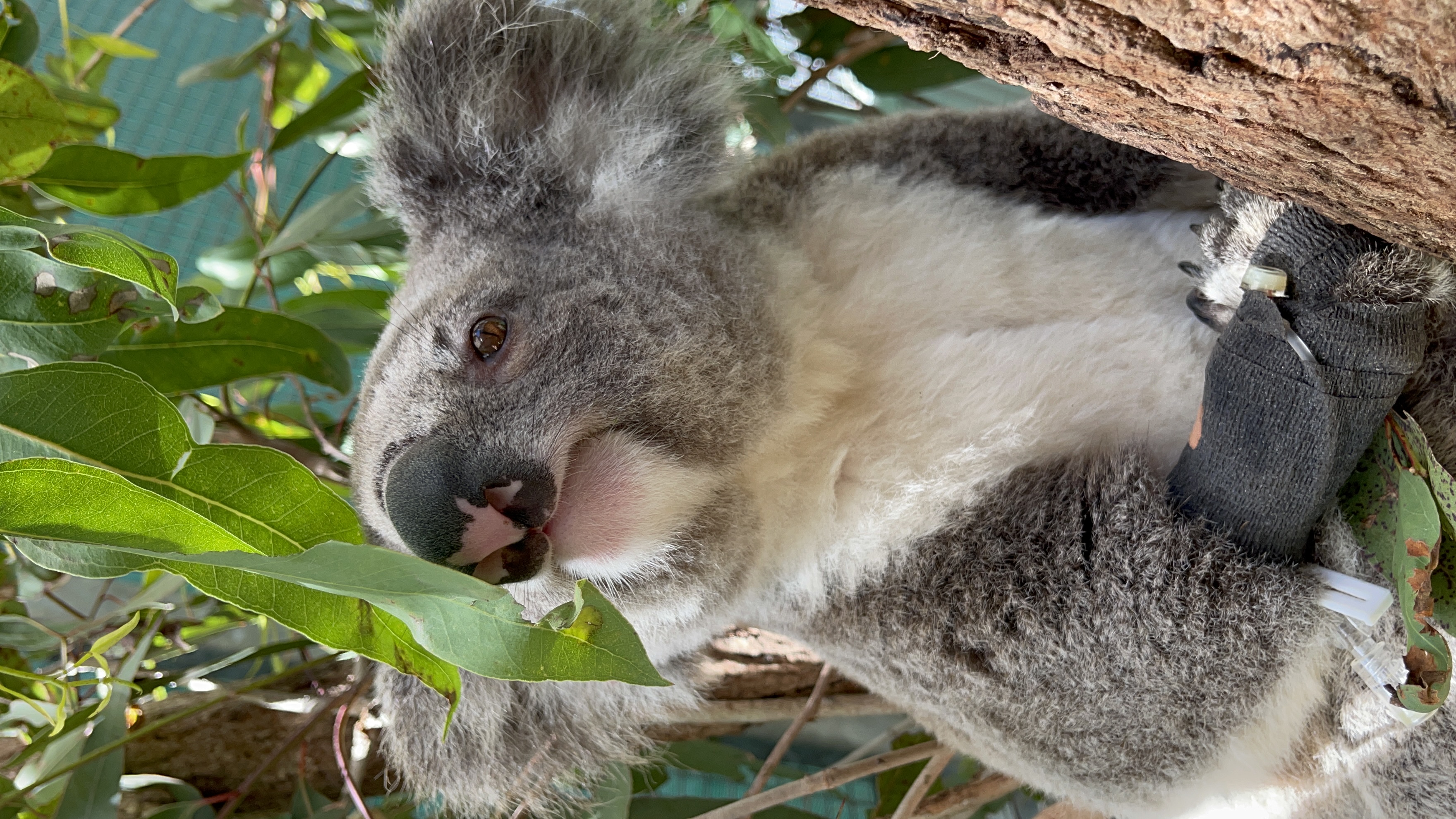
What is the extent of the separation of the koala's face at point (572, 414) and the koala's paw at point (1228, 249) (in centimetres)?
57

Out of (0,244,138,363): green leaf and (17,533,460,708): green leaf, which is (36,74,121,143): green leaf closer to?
(0,244,138,363): green leaf

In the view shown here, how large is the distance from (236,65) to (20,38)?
0.43 metres

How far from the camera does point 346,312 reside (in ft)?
7.59

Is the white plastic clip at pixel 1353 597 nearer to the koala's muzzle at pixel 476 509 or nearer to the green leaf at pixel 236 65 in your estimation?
the koala's muzzle at pixel 476 509

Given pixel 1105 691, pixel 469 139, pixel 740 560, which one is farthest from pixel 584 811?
pixel 469 139

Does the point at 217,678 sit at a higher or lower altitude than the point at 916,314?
lower

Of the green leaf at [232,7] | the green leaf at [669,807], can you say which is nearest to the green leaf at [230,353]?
the green leaf at [232,7]

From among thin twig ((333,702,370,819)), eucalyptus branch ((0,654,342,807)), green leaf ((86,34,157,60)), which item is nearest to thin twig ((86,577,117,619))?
eucalyptus branch ((0,654,342,807))

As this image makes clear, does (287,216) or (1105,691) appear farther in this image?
(287,216)

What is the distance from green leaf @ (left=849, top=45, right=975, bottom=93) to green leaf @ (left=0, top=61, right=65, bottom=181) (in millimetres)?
1664

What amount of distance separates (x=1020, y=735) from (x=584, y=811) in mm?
888

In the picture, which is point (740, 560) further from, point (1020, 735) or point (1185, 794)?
point (1185, 794)

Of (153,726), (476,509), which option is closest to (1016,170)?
(476,509)

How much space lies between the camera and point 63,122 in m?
1.50
